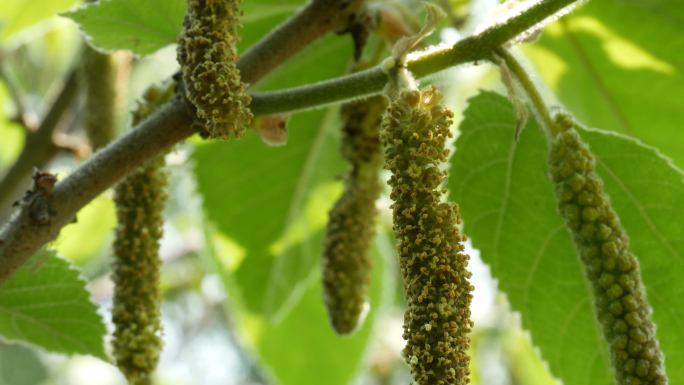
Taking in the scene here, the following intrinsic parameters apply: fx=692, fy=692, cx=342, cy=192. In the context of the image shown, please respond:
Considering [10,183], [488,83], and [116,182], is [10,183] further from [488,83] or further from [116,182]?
[488,83]

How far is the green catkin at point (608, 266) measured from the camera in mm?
883

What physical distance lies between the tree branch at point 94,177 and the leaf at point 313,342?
119cm

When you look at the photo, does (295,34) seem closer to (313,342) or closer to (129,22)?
(129,22)

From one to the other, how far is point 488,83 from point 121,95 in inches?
47.6

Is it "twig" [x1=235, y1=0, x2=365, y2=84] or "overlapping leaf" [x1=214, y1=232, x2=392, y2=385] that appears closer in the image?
"twig" [x1=235, y1=0, x2=365, y2=84]

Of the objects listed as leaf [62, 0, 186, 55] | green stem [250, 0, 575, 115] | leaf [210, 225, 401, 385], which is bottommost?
green stem [250, 0, 575, 115]

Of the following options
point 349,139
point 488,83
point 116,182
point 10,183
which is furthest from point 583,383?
point 10,183

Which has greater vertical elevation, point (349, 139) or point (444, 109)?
point (349, 139)

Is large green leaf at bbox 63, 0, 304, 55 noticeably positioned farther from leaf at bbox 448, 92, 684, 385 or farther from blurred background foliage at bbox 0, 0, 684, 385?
leaf at bbox 448, 92, 684, 385

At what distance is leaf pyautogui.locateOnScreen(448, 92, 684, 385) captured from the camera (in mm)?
1210

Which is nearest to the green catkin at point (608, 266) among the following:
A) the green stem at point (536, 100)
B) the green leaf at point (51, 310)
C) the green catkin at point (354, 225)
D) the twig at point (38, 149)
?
the green stem at point (536, 100)

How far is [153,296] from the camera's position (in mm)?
1065

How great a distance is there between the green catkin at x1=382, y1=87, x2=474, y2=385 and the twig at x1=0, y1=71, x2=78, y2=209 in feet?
4.72

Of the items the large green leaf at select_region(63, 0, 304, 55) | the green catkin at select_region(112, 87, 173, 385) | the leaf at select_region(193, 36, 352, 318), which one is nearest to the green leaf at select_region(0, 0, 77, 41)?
the leaf at select_region(193, 36, 352, 318)
